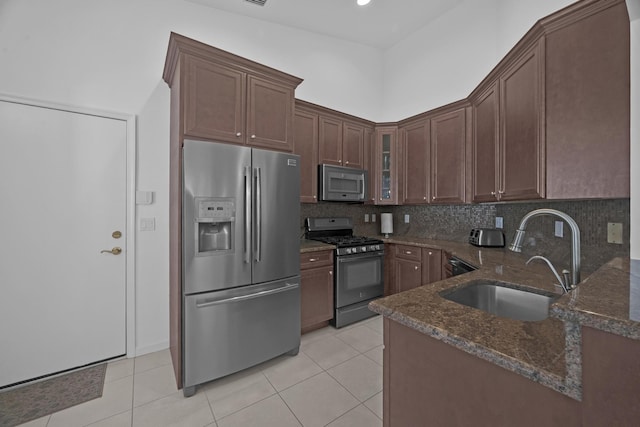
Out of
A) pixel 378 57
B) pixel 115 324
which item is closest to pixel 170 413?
pixel 115 324

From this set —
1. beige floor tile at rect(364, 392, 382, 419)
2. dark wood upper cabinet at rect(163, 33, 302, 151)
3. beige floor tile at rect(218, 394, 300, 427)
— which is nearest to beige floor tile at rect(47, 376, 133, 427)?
beige floor tile at rect(218, 394, 300, 427)

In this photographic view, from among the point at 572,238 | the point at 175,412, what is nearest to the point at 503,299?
the point at 572,238

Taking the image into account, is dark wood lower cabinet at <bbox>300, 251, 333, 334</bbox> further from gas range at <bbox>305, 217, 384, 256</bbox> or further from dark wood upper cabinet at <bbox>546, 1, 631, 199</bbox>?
dark wood upper cabinet at <bbox>546, 1, 631, 199</bbox>

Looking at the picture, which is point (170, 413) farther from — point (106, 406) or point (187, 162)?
point (187, 162)

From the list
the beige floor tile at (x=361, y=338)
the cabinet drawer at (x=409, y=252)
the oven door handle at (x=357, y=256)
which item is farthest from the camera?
the cabinet drawer at (x=409, y=252)

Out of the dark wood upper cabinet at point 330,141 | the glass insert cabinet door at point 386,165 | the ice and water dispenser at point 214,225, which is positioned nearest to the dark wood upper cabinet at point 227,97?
the ice and water dispenser at point 214,225

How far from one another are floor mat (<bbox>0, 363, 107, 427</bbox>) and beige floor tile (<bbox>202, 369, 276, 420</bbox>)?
2.65 feet

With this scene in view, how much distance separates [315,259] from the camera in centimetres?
271

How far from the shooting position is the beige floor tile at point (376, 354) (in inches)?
89.9

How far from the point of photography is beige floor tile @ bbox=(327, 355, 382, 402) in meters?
1.91

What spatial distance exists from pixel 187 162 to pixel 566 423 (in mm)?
2123

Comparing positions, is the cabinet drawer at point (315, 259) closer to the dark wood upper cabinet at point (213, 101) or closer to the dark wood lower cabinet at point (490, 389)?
the dark wood upper cabinet at point (213, 101)

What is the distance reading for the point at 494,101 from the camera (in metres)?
2.29

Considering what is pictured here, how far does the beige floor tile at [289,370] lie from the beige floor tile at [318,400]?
0.21 feet
